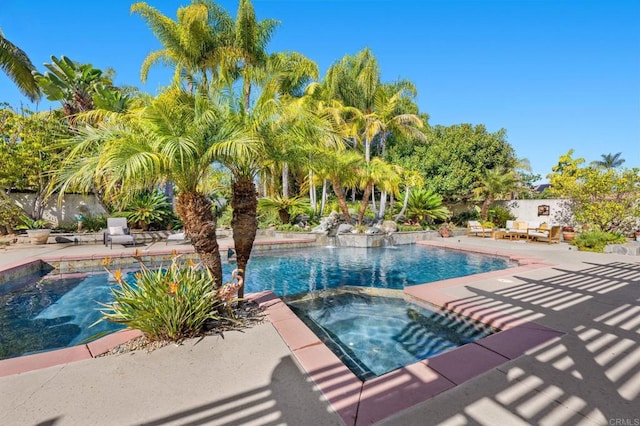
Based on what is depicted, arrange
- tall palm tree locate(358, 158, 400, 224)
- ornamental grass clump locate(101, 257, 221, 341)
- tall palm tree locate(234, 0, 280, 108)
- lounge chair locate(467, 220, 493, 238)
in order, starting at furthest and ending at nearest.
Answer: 1. lounge chair locate(467, 220, 493, 238)
2. tall palm tree locate(234, 0, 280, 108)
3. tall palm tree locate(358, 158, 400, 224)
4. ornamental grass clump locate(101, 257, 221, 341)

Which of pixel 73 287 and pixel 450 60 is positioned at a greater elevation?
pixel 450 60

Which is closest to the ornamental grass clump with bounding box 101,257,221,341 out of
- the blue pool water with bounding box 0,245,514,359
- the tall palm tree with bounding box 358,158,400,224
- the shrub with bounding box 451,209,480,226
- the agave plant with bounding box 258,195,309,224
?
the blue pool water with bounding box 0,245,514,359

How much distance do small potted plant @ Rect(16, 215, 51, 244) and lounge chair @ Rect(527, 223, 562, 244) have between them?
2106cm

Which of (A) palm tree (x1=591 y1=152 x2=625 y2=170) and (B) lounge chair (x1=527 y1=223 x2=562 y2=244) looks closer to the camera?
(B) lounge chair (x1=527 y1=223 x2=562 y2=244)

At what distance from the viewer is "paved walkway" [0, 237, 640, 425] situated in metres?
2.05

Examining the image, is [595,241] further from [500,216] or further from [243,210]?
[243,210]

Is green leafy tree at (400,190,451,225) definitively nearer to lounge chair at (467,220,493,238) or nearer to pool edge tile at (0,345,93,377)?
lounge chair at (467,220,493,238)

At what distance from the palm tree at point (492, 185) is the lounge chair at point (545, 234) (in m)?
5.10

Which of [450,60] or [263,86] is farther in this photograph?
[450,60]

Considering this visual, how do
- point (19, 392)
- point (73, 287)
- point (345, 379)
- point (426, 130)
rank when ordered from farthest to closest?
point (426, 130), point (73, 287), point (345, 379), point (19, 392)

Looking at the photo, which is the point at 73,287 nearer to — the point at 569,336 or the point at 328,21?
the point at 569,336

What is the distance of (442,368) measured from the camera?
2.66 metres

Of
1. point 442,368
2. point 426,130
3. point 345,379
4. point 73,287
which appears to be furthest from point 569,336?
point 426,130

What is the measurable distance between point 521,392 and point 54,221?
61.7 feet
